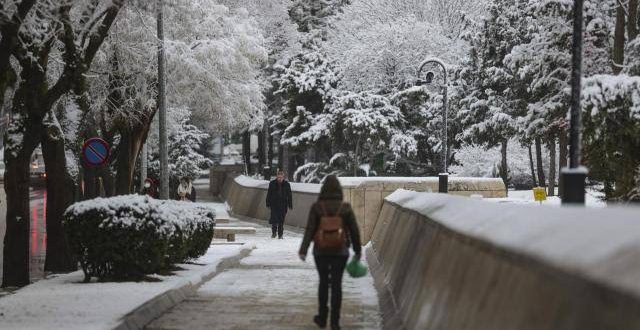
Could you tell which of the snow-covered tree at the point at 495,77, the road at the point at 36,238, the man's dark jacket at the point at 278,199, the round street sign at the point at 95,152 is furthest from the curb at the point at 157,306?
the snow-covered tree at the point at 495,77

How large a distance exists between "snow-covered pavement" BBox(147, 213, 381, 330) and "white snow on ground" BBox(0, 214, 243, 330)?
416 millimetres

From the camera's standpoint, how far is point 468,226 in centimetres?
719

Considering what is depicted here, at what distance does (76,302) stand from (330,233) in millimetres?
3307

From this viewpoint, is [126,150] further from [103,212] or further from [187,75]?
[103,212]

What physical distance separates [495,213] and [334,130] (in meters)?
43.6

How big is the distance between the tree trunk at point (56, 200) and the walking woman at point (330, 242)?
876 cm

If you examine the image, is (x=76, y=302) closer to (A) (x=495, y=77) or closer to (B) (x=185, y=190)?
(B) (x=185, y=190)

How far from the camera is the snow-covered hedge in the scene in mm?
13039

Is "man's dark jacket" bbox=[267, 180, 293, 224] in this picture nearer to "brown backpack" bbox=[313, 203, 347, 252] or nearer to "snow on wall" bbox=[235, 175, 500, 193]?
"snow on wall" bbox=[235, 175, 500, 193]

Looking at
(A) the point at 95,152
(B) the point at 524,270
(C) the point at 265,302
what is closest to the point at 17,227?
(A) the point at 95,152

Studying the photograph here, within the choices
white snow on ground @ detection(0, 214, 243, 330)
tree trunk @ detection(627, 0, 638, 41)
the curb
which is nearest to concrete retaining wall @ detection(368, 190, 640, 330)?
the curb

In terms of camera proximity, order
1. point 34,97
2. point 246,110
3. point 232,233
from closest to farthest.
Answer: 1. point 34,97
2. point 232,233
3. point 246,110

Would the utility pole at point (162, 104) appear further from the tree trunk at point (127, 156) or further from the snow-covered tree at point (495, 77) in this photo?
the snow-covered tree at point (495, 77)

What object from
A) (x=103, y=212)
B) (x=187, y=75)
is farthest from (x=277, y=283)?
(x=187, y=75)
